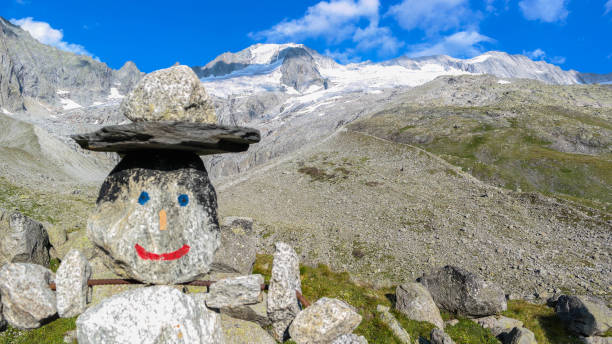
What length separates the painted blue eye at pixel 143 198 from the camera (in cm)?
1119

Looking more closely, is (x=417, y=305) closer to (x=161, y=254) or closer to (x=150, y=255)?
(x=161, y=254)

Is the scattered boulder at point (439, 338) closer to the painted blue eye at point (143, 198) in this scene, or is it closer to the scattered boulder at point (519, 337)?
the scattered boulder at point (519, 337)

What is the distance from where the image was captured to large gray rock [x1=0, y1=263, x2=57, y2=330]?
33.4 feet

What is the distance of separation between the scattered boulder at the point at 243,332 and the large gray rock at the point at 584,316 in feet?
51.8

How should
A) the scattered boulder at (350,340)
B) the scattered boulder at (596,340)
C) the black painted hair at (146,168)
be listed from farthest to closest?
the scattered boulder at (596,340) → the black painted hair at (146,168) → the scattered boulder at (350,340)

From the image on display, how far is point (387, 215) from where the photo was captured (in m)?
36.9

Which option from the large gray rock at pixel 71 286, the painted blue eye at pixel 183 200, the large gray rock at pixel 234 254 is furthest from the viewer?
the large gray rock at pixel 234 254

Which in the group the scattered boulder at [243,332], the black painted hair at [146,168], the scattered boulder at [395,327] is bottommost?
the scattered boulder at [395,327]

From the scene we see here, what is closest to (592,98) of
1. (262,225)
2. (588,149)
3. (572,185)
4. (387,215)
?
(588,149)

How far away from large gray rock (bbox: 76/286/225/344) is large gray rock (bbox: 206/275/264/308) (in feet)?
8.35

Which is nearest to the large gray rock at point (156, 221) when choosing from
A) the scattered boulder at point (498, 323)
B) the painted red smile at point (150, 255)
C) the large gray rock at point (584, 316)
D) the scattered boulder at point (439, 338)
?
the painted red smile at point (150, 255)

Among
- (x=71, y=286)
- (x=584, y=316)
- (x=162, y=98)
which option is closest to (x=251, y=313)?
(x=71, y=286)

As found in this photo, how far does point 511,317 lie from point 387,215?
67.6 ft

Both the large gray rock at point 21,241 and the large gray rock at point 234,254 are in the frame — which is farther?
the large gray rock at point 21,241
